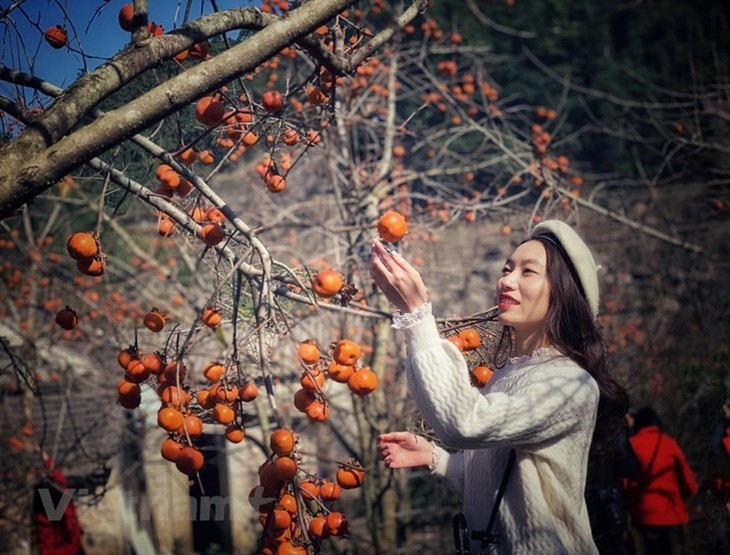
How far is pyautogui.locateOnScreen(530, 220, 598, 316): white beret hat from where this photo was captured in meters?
1.64

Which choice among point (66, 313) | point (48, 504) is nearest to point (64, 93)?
point (66, 313)

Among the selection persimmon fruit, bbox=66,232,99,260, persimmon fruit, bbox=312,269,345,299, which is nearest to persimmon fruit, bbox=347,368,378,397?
persimmon fruit, bbox=312,269,345,299

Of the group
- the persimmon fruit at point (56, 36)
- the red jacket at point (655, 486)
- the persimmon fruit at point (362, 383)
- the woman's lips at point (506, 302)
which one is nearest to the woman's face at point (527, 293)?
the woman's lips at point (506, 302)

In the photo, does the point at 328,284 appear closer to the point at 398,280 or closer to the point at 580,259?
the point at 398,280

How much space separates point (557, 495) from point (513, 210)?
295cm

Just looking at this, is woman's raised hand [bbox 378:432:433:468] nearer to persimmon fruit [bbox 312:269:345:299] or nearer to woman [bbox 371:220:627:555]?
woman [bbox 371:220:627:555]

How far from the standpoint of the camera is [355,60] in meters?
1.81

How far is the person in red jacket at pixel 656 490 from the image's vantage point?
12.8 feet

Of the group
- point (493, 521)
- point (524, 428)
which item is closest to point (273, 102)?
point (524, 428)

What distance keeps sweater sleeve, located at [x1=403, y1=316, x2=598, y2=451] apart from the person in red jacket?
9.86 ft

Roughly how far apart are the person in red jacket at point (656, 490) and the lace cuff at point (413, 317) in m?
3.28

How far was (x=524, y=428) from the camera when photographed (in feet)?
4.50

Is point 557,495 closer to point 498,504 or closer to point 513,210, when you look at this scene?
point 498,504

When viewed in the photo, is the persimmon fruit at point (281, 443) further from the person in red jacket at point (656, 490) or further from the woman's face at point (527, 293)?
the person in red jacket at point (656, 490)
